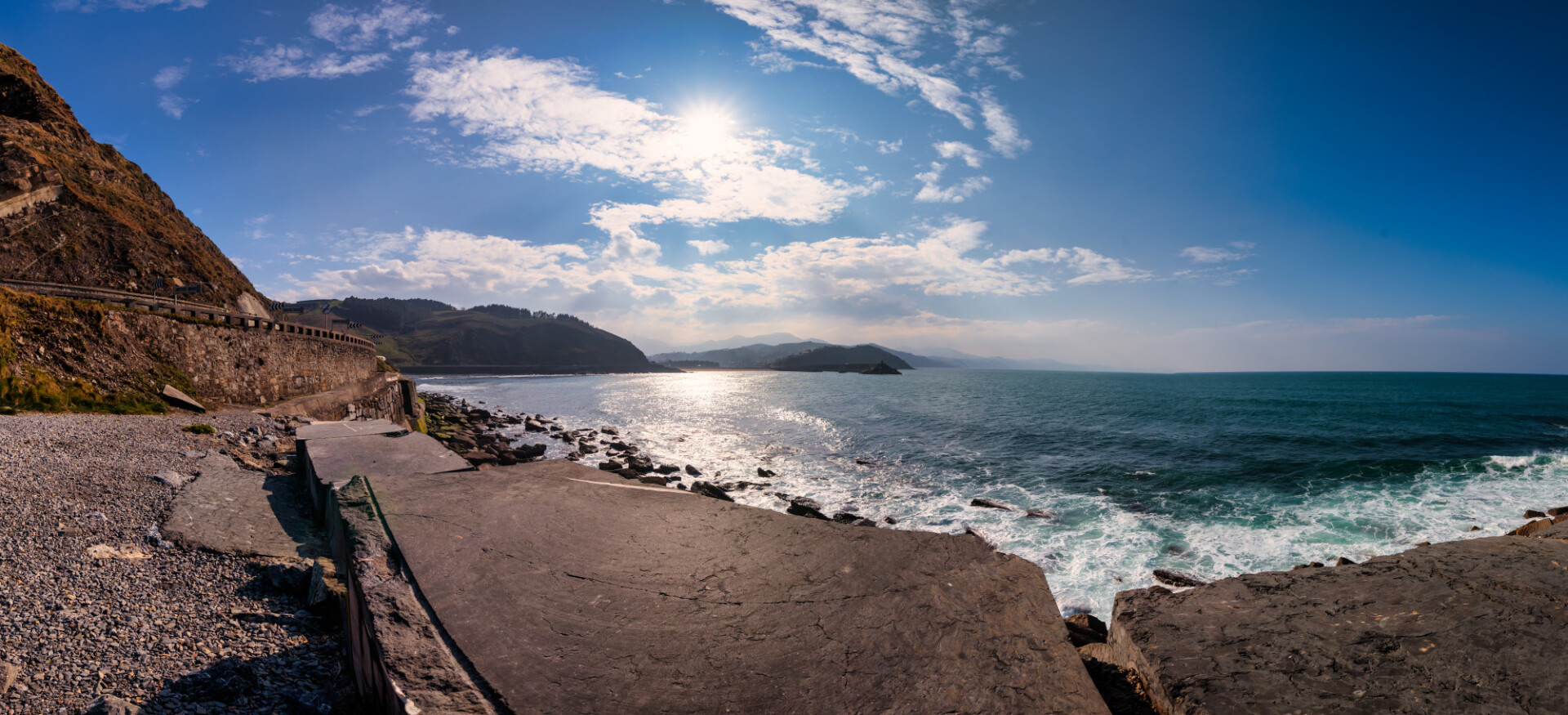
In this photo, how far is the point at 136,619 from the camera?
3.74 meters

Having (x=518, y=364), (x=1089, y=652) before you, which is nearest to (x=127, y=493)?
(x=1089, y=652)

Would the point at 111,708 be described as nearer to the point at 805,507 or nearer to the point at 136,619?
the point at 136,619

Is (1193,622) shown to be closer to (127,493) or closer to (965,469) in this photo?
(127,493)

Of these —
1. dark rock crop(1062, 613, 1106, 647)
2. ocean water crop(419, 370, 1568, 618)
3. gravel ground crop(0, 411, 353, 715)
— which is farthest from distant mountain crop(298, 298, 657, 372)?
dark rock crop(1062, 613, 1106, 647)

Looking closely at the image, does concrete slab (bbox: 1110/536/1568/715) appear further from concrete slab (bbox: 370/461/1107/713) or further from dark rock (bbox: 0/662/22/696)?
dark rock (bbox: 0/662/22/696)

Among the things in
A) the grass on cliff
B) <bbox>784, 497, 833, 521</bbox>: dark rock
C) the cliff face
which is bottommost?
<bbox>784, 497, 833, 521</bbox>: dark rock

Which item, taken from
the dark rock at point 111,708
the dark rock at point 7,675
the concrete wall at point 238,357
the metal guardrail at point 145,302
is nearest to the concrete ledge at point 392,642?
the dark rock at point 111,708

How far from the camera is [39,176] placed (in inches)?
856

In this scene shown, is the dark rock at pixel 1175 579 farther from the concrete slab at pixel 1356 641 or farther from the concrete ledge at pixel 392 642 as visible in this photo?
the concrete ledge at pixel 392 642

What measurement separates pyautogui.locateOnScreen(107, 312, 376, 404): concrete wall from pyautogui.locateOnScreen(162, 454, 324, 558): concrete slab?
11.1 metres

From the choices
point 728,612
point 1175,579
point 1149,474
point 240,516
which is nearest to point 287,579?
point 240,516

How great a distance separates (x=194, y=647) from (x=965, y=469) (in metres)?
21.1

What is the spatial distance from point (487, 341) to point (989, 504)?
536 ft

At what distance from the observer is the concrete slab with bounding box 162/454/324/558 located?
5.25m
